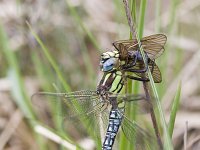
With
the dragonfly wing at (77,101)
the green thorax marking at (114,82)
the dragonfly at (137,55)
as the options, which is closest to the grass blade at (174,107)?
the dragonfly at (137,55)

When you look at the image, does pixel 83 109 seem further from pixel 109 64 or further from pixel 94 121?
pixel 109 64

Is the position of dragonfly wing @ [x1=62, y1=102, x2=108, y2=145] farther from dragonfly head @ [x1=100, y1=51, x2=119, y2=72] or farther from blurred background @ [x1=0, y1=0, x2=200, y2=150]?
blurred background @ [x1=0, y1=0, x2=200, y2=150]

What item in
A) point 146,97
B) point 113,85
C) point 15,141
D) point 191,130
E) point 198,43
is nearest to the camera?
point 146,97

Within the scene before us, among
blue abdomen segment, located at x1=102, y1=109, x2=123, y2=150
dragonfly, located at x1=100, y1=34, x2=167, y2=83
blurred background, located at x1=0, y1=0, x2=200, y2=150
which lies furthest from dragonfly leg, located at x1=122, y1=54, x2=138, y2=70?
blurred background, located at x1=0, y1=0, x2=200, y2=150

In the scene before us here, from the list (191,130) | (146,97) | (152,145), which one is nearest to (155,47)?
(146,97)

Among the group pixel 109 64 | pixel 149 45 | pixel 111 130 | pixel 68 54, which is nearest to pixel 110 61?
pixel 109 64

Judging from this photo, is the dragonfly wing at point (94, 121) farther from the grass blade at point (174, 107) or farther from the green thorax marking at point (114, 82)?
the grass blade at point (174, 107)

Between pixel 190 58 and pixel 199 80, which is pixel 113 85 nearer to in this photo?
pixel 199 80
